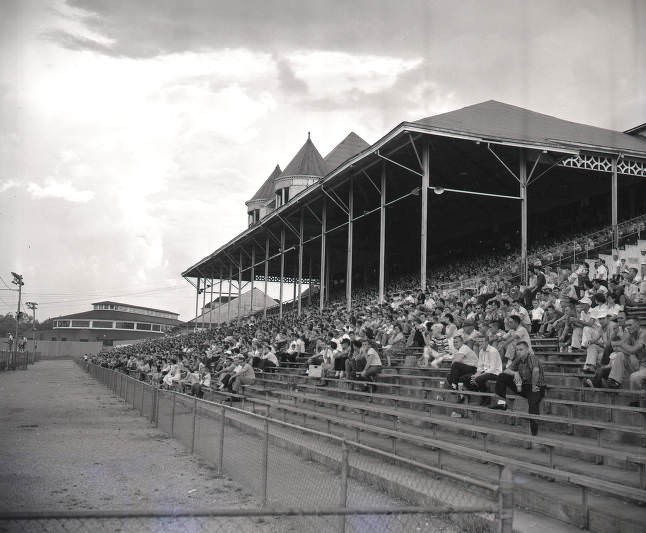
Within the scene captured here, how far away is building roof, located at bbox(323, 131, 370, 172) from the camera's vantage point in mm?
44975

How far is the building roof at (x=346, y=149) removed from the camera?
148 ft

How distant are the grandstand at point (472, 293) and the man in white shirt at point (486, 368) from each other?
0.49ft

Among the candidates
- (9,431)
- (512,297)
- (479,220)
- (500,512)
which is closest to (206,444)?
(9,431)

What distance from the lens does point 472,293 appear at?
62.9 feet

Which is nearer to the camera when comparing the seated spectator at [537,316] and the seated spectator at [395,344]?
the seated spectator at [537,316]

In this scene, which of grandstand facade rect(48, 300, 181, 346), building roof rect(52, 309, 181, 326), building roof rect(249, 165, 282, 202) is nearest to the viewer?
building roof rect(249, 165, 282, 202)

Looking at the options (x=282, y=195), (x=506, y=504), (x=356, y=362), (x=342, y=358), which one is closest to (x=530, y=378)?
(x=506, y=504)

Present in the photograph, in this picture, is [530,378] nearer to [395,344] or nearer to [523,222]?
[395,344]

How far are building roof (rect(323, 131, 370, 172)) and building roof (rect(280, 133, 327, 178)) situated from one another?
821 millimetres

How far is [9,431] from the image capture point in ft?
43.3

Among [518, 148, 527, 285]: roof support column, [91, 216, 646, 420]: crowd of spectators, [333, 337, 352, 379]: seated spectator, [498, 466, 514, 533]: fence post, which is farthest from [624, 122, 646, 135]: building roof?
[498, 466, 514, 533]: fence post

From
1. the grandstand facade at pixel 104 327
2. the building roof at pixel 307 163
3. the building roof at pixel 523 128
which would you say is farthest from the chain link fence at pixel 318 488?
the grandstand facade at pixel 104 327

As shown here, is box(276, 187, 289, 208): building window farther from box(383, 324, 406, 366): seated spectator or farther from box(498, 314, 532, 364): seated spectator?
box(498, 314, 532, 364): seated spectator

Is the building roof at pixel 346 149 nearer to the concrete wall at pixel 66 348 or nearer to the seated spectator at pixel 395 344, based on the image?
the seated spectator at pixel 395 344
